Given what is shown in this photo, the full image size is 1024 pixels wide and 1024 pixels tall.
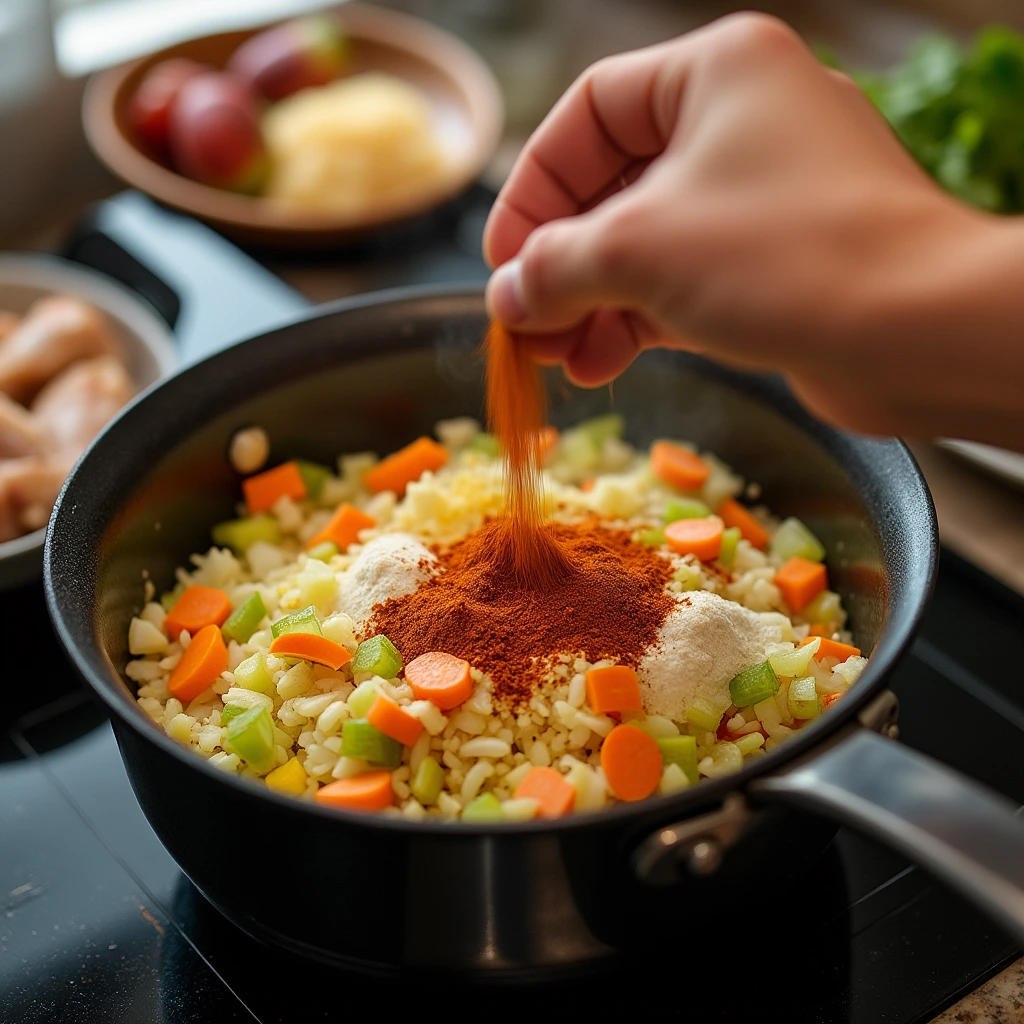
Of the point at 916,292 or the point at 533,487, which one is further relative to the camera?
the point at 533,487

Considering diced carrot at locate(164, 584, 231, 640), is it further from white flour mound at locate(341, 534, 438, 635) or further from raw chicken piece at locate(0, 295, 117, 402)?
raw chicken piece at locate(0, 295, 117, 402)

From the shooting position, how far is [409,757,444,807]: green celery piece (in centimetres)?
93

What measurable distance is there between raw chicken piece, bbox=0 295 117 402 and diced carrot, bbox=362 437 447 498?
0.51 metres

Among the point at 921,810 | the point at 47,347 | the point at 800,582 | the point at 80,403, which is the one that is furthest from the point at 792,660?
the point at 47,347

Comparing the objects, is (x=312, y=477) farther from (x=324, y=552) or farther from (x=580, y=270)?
(x=580, y=270)

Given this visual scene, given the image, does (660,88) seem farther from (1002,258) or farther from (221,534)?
(221,534)

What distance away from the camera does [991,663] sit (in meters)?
1.29

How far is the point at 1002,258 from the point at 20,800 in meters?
1.02

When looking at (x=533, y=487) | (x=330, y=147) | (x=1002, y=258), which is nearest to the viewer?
(x=1002, y=258)

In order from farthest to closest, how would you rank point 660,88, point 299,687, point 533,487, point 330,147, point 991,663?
point 330,147 < point 991,663 < point 533,487 < point 299,687 < point 660,88

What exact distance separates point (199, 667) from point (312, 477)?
1.12ft

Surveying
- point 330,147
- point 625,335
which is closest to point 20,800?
point 625,335

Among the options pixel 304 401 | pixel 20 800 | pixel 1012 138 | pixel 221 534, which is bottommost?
pixel 20 800

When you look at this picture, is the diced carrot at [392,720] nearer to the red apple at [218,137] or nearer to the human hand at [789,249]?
the human hand at [789,249]
